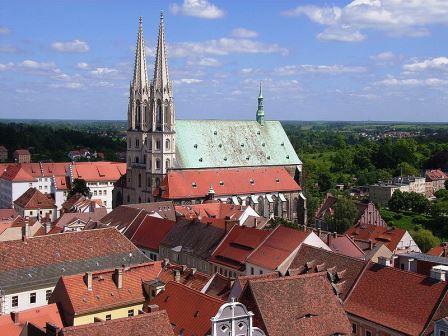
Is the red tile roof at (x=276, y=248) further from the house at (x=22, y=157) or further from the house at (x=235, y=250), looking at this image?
the house at (x=22, y=157)

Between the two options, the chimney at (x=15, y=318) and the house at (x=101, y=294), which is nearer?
Answer: the chimney at (x=15, y=318)

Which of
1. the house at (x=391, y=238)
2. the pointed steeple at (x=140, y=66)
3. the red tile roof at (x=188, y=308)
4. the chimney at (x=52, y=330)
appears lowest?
the house at (x=391, y=238)

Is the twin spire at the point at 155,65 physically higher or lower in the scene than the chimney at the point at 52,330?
higher

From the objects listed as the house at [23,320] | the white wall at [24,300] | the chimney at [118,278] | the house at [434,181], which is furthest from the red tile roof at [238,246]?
the house at [434,181]

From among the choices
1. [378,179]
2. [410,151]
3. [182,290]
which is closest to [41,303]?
[182,290]

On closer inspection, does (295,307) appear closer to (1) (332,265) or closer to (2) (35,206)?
(1) (332,265)

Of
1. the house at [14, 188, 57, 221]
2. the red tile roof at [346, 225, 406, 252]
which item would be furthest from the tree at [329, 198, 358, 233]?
the house at [14, 188, 57, 221]

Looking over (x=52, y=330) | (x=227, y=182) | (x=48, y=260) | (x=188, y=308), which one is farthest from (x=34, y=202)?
(x=52, y=330)
